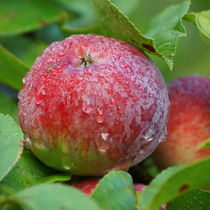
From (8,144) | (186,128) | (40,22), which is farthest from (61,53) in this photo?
(40,22)

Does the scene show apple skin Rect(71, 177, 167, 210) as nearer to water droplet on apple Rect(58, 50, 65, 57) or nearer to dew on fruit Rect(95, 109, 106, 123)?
dew on fruit Rect(95, 109, 106, 123)

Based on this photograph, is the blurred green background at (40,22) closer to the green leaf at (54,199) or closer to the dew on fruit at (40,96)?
the dew on fruit at (40,96)

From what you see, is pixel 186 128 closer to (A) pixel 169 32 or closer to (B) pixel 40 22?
(A) pixel 169 32

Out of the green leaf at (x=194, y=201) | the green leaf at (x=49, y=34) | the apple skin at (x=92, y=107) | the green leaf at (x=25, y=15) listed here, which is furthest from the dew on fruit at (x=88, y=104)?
the green leaf at (x=49, y=34)

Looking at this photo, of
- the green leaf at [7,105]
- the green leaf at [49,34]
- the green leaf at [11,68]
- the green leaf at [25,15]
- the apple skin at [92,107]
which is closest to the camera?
the apple skin at [92,107]

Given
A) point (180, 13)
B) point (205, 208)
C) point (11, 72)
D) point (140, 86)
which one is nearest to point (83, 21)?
point (11, 72)

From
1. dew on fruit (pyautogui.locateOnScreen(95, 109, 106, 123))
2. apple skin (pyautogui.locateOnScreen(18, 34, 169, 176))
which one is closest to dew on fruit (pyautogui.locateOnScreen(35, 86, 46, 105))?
apple skin (pyautogui.locateOnScreen(18, 34, 169, 176))

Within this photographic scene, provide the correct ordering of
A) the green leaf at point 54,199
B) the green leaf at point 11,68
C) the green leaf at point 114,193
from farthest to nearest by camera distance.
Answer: the green leaf at point 11,68 < the green leaf at point 114,193 < the green leaf at point 54,199
